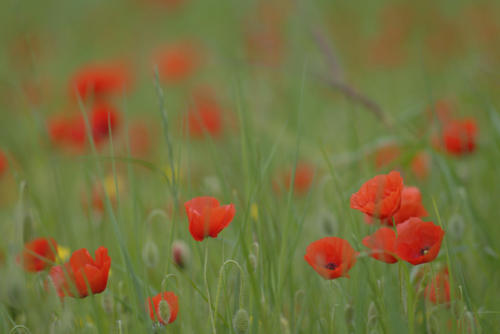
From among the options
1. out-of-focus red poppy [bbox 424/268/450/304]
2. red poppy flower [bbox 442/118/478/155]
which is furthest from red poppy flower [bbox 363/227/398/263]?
red poppy flower [bbox 442/118/478/155]

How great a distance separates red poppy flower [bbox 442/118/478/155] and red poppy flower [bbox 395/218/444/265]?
20.2 inches

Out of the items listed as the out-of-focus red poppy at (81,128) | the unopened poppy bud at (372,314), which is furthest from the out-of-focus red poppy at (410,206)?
the out-of-focus red poppy at (81,128)

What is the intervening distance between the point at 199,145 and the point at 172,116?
54cm

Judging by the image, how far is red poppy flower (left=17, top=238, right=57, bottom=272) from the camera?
83 cm

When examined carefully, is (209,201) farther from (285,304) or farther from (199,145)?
(199,145)

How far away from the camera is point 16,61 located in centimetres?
259

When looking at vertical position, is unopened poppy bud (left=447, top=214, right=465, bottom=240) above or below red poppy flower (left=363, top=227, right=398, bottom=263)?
below

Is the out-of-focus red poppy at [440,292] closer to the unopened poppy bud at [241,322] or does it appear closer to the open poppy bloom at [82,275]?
the unopened poppy bud at [241,322]

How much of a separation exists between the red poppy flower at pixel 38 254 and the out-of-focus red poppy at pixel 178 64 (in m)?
1.91

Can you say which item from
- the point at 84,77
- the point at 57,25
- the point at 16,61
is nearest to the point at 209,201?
the point at 84,77

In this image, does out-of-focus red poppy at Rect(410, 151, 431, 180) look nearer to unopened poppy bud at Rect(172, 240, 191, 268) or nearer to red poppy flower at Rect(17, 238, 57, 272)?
unopened poppy bud at Rect(172, 240, 191, 268)

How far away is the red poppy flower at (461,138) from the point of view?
1.15m

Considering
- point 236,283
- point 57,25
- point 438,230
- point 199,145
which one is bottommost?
point 199,145

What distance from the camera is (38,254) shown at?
0.86 metres
